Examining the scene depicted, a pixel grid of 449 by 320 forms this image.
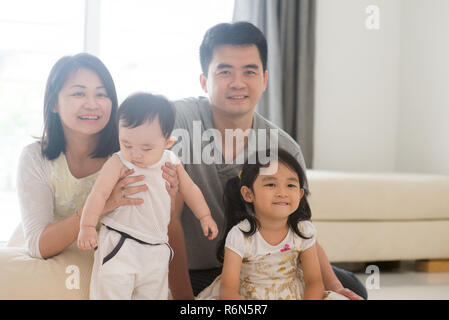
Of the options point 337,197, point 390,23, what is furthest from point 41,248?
point 390,23

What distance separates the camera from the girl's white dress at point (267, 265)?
1.10m

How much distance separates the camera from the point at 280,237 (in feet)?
3.73

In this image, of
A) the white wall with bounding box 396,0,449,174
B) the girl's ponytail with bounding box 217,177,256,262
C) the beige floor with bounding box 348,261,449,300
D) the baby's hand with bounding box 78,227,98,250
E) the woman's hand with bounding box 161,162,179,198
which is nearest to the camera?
the baby's hand with bounding box 78,227,98,250

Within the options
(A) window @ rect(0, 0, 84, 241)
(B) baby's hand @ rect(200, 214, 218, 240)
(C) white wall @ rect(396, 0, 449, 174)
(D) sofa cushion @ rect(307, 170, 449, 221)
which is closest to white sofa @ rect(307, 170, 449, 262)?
(D) sofa cushion @ rect(307, 170, 449, 221)

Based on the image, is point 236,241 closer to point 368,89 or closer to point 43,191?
point 43,191

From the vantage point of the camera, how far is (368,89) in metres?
3.46

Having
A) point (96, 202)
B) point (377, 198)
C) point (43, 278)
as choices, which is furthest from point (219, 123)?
point (377, 198)

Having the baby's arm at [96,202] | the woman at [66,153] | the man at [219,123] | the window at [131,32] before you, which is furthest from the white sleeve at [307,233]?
the window at [131,32]

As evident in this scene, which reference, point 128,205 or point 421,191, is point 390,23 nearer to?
point 421,191

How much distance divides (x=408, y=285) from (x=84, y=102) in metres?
1.73

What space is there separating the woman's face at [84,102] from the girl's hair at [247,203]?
1.23 feet

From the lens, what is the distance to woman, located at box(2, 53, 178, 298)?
1119 mm

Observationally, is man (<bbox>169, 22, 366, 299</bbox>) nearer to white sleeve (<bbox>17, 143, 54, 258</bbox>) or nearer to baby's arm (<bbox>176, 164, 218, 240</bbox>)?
baby's arm (<bbox>176, 164, 218, 240</bbox>)

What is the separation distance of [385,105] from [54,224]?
2.94 metres
